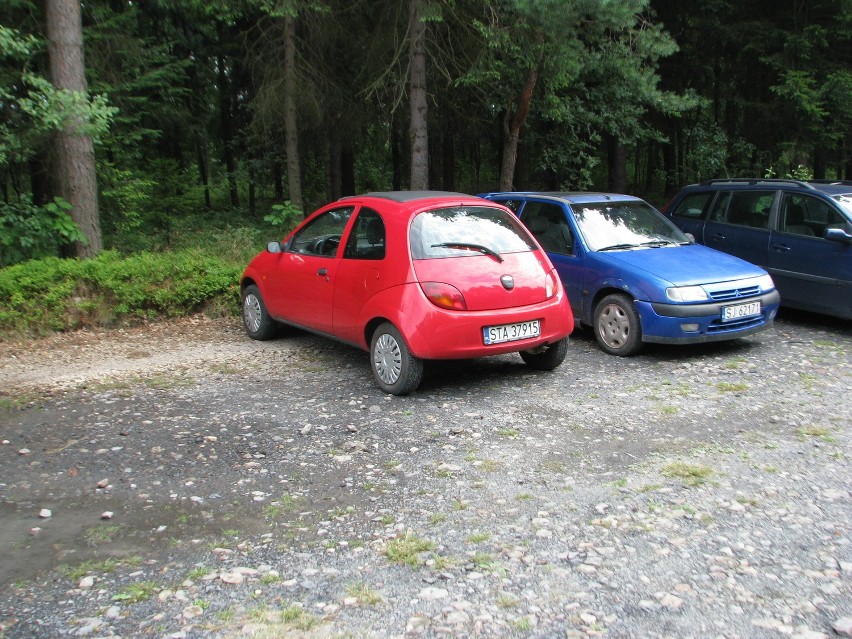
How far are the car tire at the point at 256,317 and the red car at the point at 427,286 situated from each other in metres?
1.01

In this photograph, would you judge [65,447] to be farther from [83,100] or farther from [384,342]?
[83,100]

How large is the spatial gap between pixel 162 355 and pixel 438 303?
367 centimetres

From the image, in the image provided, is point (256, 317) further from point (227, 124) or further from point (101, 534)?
point (227, 124)

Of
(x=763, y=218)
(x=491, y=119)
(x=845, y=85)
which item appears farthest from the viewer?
(x=491, y=119)

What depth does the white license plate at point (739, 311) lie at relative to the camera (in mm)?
7395

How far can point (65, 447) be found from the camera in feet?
17.3

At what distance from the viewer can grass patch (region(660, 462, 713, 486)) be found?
4.55 meters

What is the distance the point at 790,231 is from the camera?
9.19 metres

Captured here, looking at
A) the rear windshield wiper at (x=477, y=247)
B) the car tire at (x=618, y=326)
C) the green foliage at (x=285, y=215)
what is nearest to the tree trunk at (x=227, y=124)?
the green foliage at (x=285, y=215)

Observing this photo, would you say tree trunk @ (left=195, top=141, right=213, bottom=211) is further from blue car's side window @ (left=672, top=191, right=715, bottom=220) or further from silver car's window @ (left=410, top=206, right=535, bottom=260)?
silver car's window @ (left=410, top=206, right=535, bottom=260)

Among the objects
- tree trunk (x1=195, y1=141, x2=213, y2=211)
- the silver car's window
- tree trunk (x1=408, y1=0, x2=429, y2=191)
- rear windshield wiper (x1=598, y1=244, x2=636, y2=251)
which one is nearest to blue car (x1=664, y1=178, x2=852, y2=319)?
rear windshield wiper (x1=598, y1=244, x2=636, y2=251)

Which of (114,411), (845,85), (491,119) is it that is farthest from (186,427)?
(845,85)

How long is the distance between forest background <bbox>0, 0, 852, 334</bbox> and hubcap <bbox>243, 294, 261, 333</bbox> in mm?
1166

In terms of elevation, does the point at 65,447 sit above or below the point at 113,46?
below
